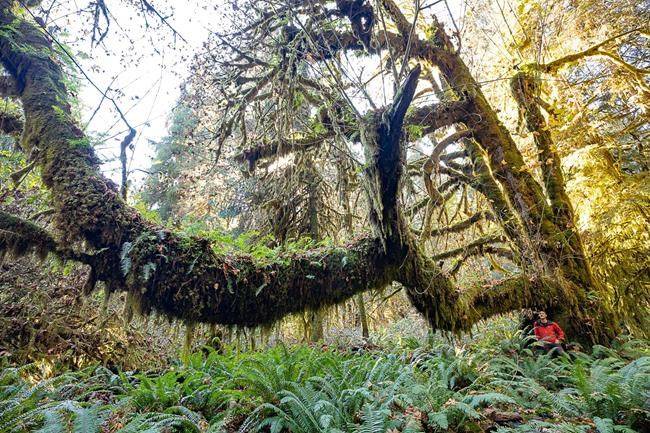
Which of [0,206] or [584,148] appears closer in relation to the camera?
[0,206]

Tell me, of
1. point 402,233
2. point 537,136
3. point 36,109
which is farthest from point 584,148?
point 36,109

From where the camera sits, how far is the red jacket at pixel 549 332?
5074mm

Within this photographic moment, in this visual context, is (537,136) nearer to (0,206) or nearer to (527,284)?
(527,284)

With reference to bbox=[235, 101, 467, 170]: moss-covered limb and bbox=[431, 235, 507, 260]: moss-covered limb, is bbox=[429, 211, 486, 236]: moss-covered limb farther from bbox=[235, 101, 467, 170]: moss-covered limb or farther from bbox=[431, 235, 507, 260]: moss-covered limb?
bbox=[235, 101, 467, 170]: moss-covered limb

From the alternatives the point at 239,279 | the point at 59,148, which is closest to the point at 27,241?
the point at 59,148

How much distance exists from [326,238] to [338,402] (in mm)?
1993

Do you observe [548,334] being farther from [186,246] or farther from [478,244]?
[186,246]

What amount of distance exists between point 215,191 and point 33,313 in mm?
3509

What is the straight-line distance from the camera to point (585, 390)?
3.03 metres

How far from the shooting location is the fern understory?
8.51ft

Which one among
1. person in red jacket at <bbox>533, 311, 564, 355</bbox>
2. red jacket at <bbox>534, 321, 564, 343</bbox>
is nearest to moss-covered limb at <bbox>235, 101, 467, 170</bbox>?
person in red jacket at <bbox>533, 311, 564, 355</bbox>

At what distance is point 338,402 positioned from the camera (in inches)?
121

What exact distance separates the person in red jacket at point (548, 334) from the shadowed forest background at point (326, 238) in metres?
0.18

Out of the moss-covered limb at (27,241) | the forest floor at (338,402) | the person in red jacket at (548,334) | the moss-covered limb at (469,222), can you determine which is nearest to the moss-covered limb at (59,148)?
the moss-covered limb at (27,241)
